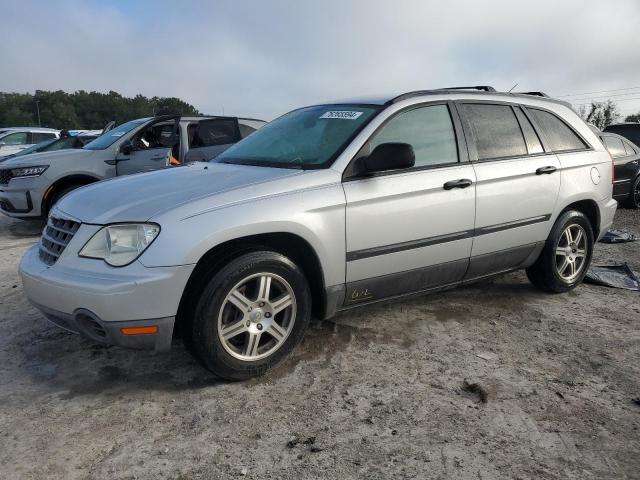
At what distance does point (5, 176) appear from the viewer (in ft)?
25.6

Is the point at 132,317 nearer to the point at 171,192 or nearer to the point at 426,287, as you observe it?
the point at 171,192

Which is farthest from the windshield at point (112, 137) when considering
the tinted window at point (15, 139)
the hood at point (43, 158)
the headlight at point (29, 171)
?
the tinted window at point (15, 139)

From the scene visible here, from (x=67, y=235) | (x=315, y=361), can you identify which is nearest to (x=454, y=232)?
(x=315, y=361)

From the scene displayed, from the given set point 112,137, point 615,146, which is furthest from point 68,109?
point 615,146

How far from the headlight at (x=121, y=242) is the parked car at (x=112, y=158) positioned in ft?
15.2

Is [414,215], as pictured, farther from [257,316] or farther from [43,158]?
[43,158]

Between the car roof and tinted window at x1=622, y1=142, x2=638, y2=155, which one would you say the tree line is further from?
the car roof

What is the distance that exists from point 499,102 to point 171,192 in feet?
9.00

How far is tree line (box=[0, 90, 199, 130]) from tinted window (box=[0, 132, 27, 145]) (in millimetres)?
46821

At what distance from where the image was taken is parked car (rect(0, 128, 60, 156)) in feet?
49.3

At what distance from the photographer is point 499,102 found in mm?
4320

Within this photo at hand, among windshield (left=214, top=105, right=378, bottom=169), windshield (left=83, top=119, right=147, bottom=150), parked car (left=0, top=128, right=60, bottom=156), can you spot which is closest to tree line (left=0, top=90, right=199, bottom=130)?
parked car (left=0, top=128, right=60, bottom=156)

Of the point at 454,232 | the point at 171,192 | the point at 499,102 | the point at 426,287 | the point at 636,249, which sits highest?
the point at 499,102

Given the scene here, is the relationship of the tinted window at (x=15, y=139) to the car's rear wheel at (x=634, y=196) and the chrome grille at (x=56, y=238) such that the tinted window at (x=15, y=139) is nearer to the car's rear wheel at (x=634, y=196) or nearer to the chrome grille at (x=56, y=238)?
the chrome grille at (x=56, y=238)
